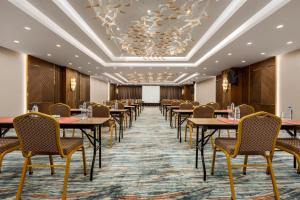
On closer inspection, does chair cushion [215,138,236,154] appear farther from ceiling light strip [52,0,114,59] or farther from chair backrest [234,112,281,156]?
ceiling light strip [52,0,114,59]

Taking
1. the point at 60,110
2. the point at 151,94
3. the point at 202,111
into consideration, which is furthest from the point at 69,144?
the point at 151,94

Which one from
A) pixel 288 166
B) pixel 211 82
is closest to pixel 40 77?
pixel 288 166

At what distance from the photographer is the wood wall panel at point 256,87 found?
986 cm

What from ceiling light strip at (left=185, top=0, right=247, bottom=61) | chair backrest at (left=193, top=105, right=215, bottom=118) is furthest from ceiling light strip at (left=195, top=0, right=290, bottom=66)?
chair backrest at (left=193, top=105, right=215, bottom=118)

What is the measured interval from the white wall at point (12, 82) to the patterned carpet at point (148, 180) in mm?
5071

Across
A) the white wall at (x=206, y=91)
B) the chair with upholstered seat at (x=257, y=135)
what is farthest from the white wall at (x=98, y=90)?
the chair with upholstered seat at (x=257, y=135)

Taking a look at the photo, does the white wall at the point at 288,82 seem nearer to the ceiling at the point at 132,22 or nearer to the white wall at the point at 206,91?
the ceiling at the point at 132,22

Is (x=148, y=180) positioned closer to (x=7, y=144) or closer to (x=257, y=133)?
(x=257, y=133)

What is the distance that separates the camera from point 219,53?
902 cm

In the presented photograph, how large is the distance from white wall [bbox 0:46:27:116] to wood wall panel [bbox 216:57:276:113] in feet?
32.9

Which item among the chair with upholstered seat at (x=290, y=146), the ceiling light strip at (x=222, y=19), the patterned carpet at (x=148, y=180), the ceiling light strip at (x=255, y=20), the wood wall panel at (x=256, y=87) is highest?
the ceiling light strip at (x=222, y=19)

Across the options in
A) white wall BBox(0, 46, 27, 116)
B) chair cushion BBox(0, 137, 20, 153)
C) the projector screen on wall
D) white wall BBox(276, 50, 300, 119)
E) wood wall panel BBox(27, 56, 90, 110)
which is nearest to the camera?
chair cushion BBox(0, 137, 20, 153)

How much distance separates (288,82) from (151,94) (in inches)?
906

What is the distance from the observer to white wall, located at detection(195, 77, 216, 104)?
67.0ft
